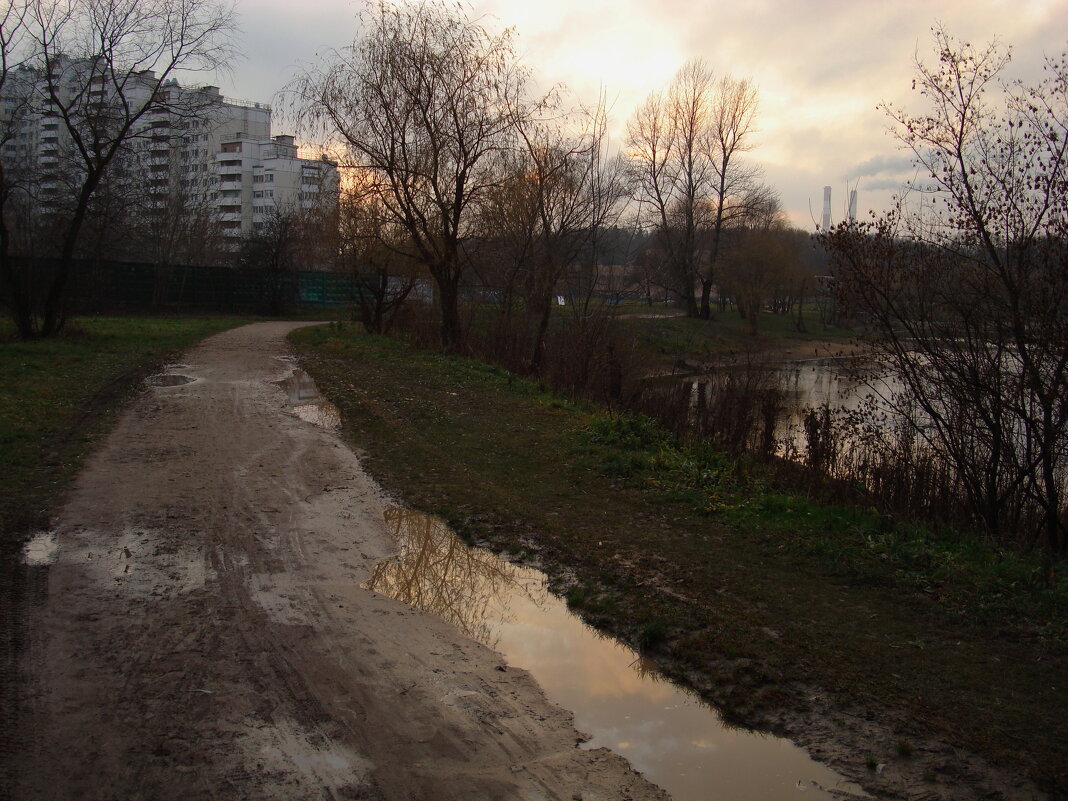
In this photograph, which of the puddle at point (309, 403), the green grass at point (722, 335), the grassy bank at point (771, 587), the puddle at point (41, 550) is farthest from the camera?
the green grass at point (722, 335)

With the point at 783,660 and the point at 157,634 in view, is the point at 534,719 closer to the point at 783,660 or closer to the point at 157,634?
the point at 783,660

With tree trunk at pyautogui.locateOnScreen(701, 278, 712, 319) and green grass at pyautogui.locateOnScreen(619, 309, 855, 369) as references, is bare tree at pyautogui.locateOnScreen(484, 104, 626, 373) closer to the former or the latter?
green grass at pyautogui.locateOnScreen(619, 309, 855, 369)

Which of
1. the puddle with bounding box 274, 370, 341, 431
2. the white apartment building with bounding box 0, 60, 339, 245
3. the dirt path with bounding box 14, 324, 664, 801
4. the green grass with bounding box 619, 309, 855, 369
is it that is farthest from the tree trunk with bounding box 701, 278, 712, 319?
the dirt path with bounding box 14, 324, 664, 801

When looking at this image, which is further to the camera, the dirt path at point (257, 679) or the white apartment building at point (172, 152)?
the white apartment building at point (172, 152)

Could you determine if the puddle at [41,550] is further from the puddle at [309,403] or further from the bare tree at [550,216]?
the bare tree at [550,216]

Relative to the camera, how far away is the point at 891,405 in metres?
8.55

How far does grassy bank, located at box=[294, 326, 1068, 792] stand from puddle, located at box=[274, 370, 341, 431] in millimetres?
1055

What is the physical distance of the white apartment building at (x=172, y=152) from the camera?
20.3 m

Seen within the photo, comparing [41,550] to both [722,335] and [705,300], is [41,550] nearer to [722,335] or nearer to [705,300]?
[722,335]

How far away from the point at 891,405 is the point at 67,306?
21.2m

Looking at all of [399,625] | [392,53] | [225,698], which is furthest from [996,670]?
[392,53]

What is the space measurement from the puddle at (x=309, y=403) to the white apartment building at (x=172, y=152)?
7.92 meters

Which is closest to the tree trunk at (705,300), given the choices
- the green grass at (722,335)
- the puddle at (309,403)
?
the green grass at (722,335)

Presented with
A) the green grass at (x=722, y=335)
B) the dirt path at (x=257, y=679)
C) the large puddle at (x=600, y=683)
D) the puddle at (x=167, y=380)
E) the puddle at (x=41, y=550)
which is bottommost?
the large puddle at (x=600, y=683)
